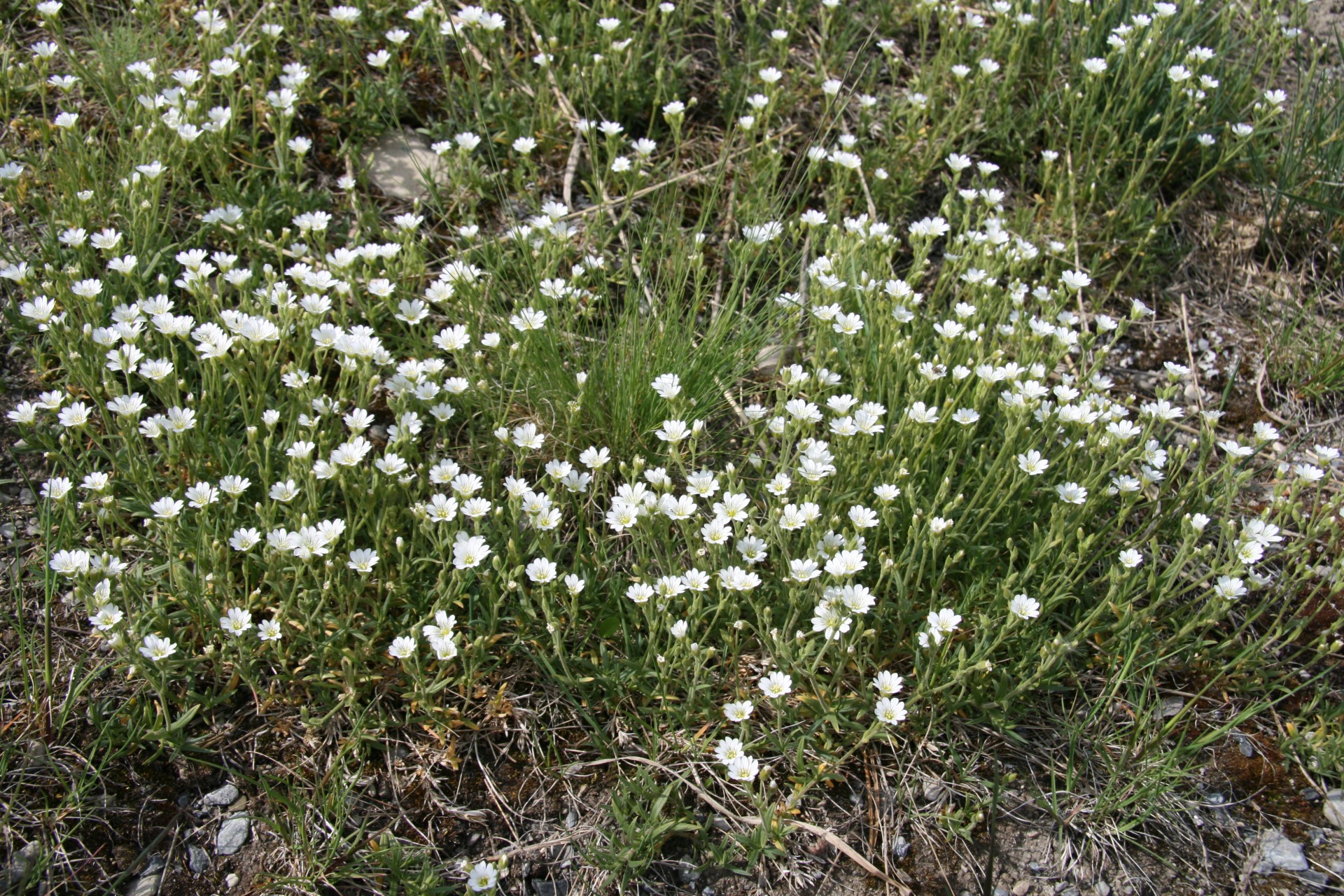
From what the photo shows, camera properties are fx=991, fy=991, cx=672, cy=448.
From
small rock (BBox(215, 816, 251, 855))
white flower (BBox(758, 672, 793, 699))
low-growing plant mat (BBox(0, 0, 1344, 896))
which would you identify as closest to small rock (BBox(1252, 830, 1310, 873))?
low-growing plant mat (BBox(0, 0, 1344, 896))

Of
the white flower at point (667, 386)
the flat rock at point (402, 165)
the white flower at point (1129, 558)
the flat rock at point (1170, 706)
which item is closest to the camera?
the white flower at point (1129, 558)

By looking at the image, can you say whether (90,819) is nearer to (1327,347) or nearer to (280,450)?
(280,450)

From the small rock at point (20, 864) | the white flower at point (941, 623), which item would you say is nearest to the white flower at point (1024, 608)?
the white flower at point (941, 623)

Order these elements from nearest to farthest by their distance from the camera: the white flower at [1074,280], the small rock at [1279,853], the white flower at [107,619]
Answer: the white flower at [107,619] < the small rock at [1279,853] < the white flower at [1074,280]

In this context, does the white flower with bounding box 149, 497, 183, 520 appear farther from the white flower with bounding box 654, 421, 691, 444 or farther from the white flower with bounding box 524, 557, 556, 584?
the white flower with bounding box 654, 421, 691, 444

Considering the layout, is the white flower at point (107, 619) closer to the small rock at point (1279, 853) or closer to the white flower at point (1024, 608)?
the white flower at point (1024, 608)

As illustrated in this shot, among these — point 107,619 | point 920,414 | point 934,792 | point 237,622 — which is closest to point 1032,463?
point 920,414
